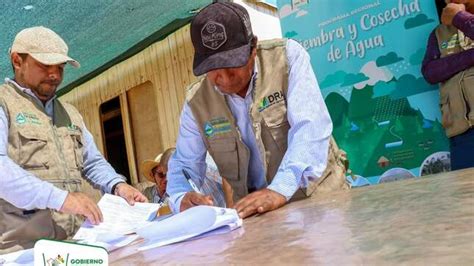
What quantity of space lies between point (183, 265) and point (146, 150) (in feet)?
15.3

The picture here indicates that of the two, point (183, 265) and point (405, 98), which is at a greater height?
point (405, 98)

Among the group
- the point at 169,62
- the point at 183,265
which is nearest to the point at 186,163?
the point at 183,265

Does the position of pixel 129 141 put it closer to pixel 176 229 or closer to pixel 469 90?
pixel 469 90

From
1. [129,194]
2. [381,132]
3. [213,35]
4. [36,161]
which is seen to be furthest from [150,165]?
[213,35]

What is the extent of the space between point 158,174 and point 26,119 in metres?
2.18

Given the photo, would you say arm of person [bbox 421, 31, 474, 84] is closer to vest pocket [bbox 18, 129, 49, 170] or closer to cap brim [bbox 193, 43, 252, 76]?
cap brim [bbox 193, 43, 252, 76]

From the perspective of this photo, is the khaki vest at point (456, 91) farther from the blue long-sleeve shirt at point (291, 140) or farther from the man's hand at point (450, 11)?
the blue long-sleeve shirt at point (291, 140)

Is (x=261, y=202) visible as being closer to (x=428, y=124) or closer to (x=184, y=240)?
(x=184, y=240)

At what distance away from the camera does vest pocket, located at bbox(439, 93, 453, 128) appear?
83.8 inches

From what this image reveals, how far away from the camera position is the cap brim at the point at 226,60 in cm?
151

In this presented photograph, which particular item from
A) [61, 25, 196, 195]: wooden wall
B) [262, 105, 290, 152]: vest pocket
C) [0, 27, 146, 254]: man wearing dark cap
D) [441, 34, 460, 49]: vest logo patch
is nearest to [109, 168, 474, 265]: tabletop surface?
[262, 105, 290, 152]: vest pocket

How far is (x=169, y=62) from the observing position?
15.9ft

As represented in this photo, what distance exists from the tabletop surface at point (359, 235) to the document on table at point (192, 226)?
45 millimetres

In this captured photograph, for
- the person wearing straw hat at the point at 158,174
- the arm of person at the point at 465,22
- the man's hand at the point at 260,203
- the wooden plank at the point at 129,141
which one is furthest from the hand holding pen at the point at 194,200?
the wooden plank at the point at 129,141
